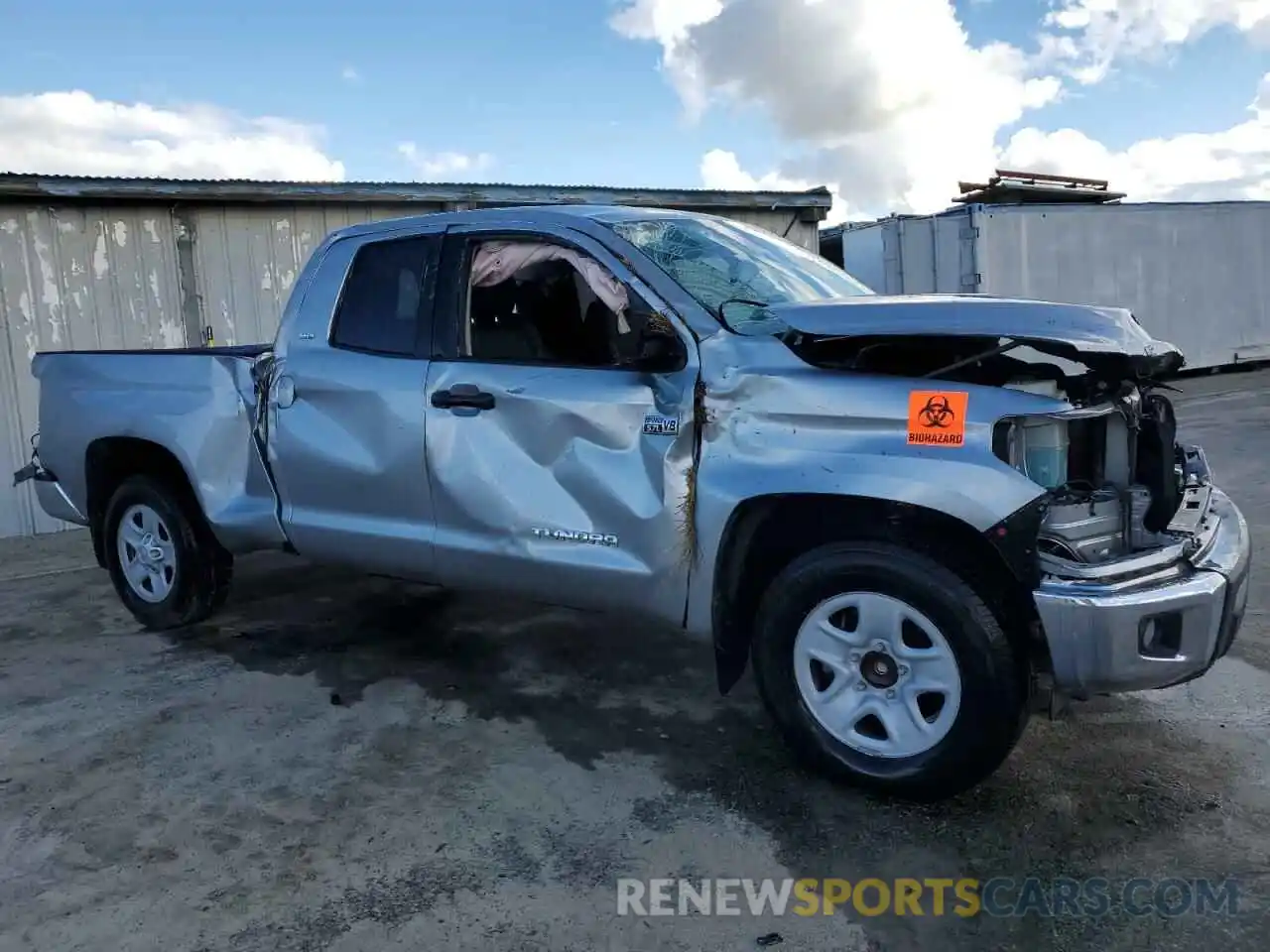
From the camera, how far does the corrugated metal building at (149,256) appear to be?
26.9ft

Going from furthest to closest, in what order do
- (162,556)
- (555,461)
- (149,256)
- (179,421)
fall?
(149,256)
(162,556)
(179,421)
(555,461)

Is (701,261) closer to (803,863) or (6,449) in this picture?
(803,863)

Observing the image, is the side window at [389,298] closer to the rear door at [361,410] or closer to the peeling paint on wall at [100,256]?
the rear door at [361,410]

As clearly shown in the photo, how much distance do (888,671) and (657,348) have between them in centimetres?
126

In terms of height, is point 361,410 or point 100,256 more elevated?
point 100,256

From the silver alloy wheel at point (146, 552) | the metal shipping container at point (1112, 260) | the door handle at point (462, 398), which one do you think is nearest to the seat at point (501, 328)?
the door handle at point (462, 398)

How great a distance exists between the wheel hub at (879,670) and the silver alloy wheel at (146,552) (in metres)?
3.59

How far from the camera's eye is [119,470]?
5.39 m

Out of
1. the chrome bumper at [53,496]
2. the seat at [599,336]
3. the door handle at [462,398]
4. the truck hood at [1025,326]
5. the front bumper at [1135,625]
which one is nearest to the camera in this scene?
the front bumper at [1135,625]

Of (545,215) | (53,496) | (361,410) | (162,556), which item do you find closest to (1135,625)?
(545,215)

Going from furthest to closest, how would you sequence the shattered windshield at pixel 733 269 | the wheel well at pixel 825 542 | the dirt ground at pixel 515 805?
the shattered windshield at pixel 733 269 < the wheel well at pixel 825 542 < the dirt ground at pixel 515 805

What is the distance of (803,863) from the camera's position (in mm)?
2879

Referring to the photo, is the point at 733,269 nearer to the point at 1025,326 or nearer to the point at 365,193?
the point at 1025,326

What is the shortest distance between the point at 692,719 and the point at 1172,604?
1781mm
